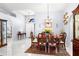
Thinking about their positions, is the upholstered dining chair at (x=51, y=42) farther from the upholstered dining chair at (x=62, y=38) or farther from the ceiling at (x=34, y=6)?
the ceiling at (x=34, y=6)

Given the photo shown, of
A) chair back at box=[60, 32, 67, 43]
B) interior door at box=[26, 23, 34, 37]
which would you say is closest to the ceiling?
interior door at box=[26, 23, 34, 37]

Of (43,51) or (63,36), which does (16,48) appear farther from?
(63,36)

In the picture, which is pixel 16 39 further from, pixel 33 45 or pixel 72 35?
pixel 72 35

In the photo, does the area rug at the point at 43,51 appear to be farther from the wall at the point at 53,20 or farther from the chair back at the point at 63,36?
the wall at the point at 53,20

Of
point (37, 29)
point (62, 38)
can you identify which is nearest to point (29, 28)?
point (37, 29)

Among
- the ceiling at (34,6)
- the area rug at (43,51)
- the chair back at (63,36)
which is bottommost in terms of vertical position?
the area rug at (43,51)

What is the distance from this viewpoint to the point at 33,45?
250cm

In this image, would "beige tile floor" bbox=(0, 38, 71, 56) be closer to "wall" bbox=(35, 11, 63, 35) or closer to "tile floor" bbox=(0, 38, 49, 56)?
"tile floor" bbox=(0, 38, 49, 56)

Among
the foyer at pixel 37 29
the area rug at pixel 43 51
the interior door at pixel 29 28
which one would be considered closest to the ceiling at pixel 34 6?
the foyer at pixel 37 29

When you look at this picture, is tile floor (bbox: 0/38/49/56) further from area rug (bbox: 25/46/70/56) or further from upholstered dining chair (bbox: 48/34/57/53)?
upholstered dining chair (bbox: 48/34/57/53)

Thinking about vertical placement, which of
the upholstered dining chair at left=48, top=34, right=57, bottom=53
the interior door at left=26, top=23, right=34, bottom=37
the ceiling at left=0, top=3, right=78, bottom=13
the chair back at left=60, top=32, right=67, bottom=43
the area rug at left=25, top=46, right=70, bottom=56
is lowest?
the area rug at left=25, top=46, right=70, bottom=56

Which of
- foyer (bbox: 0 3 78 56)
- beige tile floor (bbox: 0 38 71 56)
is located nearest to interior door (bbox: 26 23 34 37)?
foyer (bbox: 0 3 78 56)

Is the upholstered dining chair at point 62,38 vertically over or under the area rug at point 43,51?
over

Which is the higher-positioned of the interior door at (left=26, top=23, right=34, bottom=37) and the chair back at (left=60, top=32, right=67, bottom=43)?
the interior door at (left=26, top=23, right=34, bottom=37)
